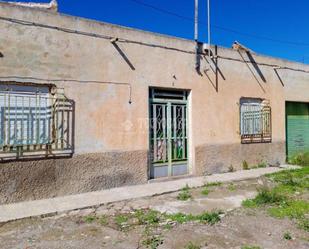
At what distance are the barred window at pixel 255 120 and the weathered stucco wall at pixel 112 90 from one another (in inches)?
12.2

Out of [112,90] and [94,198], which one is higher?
[112,90]

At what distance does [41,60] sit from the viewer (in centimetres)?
649

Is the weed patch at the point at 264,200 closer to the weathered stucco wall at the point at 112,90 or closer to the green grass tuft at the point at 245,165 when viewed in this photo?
the weathered stucco wall at the point at 112,90

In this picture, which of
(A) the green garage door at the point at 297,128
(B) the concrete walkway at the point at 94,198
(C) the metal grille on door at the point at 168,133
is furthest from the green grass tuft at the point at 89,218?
(A) the green garage door at the point at 297,128

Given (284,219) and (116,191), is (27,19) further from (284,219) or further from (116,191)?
(284,219)

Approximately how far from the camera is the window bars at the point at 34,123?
6.16 meters

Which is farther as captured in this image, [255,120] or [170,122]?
[255,120]

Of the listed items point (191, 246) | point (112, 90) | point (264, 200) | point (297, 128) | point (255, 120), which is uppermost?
point (112, 90)

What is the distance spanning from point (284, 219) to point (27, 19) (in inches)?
232

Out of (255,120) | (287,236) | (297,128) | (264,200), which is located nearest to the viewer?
(287,236)

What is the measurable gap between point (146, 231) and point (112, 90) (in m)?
3.62

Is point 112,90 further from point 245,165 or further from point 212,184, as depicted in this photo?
point 245,165

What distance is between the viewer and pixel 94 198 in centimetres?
654

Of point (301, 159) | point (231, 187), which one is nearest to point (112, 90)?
point (231, 187)
